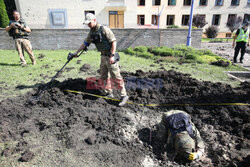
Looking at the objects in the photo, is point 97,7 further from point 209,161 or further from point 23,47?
point 209,161

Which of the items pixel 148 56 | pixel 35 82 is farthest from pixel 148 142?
pixel 148 56

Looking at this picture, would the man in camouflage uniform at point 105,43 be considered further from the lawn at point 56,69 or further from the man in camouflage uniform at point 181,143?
the lawn at point 56,69

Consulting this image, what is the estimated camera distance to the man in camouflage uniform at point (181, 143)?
8.25 feet

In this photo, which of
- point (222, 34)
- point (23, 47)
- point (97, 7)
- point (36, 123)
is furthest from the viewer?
point (222, 34)

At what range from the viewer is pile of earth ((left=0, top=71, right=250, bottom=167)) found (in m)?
2.63

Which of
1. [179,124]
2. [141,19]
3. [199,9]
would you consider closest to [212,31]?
[199,9]

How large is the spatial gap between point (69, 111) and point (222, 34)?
2861cm

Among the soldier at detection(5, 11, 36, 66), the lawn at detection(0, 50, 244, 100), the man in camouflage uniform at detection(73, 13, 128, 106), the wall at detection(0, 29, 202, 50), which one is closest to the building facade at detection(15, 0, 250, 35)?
the wall at detection(0, 29, 202, 50)

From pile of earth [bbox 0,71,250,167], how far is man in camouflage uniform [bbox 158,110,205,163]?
5.1 inches

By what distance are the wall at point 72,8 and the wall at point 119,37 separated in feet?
34.2

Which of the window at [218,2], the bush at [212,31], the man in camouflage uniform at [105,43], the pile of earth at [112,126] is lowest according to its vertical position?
the pile of earth at [112,126]

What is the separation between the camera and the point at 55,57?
9109 mm

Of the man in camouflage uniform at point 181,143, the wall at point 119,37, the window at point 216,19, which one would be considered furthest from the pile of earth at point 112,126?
the window at point 216,19

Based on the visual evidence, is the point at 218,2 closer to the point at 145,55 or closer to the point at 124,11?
the point at 124,11
